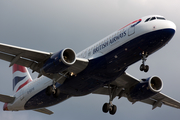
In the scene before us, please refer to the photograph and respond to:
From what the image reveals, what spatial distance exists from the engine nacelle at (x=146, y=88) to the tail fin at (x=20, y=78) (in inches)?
581

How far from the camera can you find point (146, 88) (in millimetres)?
35094

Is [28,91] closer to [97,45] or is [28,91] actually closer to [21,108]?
[21,108]

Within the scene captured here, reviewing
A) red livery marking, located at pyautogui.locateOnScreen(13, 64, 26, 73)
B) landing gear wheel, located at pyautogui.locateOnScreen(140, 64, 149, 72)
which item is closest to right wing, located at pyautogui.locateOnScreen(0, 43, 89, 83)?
landing gear wheel, located at pyautogui.locateOnScreen(140, 64, 149, 72)

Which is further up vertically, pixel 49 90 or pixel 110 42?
pixel 110 42

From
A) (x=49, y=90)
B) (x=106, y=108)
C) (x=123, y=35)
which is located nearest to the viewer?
(x=123, y=35)

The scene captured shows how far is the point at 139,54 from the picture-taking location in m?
28.1

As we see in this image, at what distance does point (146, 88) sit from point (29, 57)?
43.8 ft

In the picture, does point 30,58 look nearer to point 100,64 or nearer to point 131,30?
point 100,64

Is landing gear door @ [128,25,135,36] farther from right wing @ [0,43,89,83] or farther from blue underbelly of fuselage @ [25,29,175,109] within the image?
right wing @ [0,43,89,83]

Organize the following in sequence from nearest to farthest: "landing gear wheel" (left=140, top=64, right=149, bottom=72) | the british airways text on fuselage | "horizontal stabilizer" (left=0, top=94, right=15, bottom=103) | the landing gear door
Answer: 1. the landing gear door
2. "landing gear wheel" (left=140, top=64, right=149, bottom=72)
3. the british airways text on fuselage
4. "horizontal stabilizer" (left=0, top=94, right=15, bottom=103)

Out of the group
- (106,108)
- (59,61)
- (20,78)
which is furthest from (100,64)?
(20,78)

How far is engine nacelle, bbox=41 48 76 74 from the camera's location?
28.2 m

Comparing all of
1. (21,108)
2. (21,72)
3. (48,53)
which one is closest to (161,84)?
(48,53)

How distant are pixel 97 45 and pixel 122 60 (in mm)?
3147
